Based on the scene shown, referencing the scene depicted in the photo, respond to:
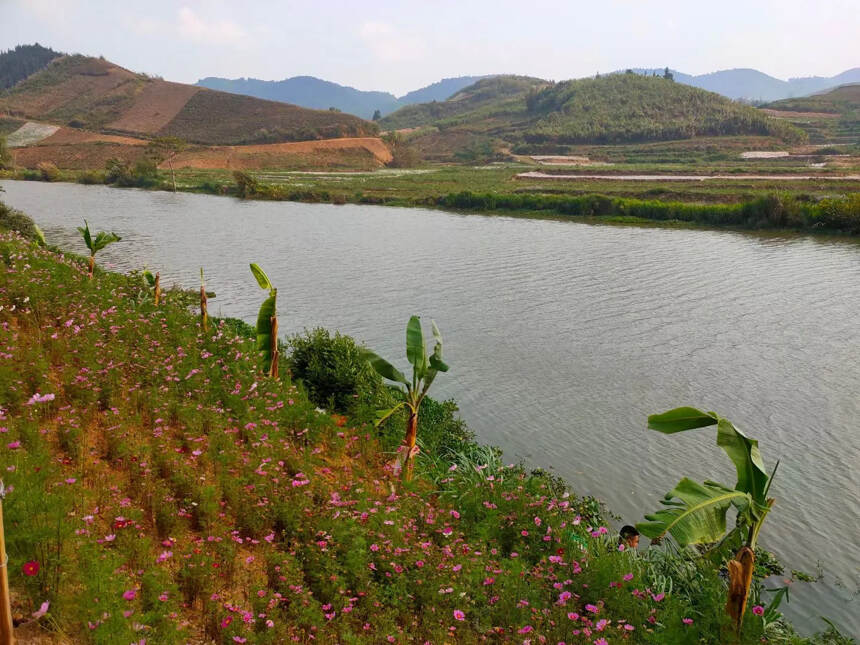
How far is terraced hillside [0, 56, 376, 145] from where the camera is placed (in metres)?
106

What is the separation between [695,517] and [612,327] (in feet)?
46.9

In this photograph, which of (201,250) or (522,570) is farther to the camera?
(201,250)

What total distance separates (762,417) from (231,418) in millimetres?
10504

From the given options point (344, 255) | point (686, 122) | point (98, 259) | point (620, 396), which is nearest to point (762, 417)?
point (620, 396)

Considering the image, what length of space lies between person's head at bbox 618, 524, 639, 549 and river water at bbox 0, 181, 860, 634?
40.4 inches

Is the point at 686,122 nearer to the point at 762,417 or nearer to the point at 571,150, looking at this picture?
the point at 571,150

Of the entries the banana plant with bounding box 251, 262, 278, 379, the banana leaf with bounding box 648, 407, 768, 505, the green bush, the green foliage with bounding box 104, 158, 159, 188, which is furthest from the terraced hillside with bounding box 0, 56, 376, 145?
the banana leaf with bounding box 648, 407, 768, 505

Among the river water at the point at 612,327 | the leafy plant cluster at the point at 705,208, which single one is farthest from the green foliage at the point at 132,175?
the leafy plant cluster at the point at 705,208

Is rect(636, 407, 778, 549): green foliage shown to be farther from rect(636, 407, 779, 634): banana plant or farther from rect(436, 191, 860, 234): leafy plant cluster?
rect(436, 191, 860, 234): leafy plant cluster

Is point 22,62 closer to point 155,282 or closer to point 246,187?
point 246,187

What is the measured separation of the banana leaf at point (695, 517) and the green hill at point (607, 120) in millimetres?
103685

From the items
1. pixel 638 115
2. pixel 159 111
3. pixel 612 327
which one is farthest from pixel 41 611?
pixel 159 111

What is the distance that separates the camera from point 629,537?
26.1 ft

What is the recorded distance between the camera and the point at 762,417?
41.9 feet
